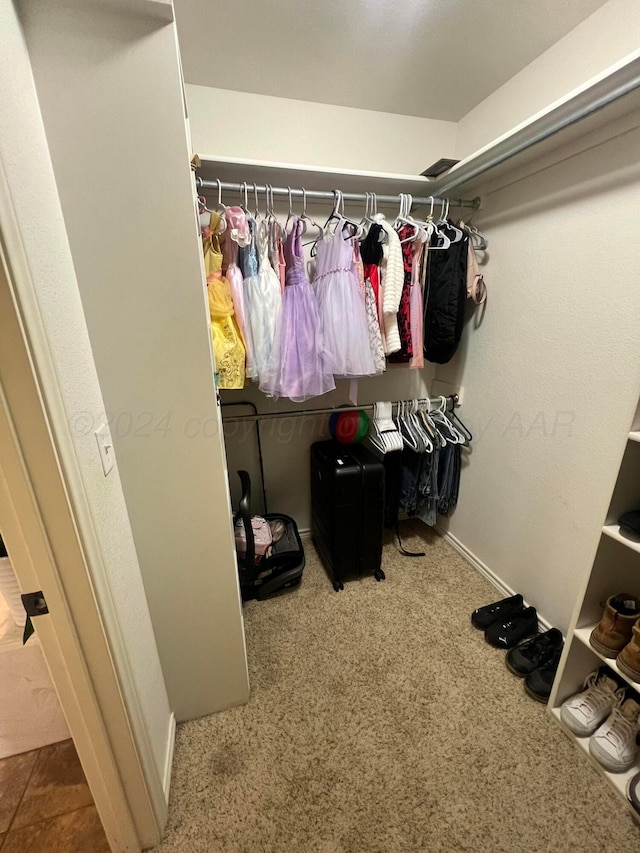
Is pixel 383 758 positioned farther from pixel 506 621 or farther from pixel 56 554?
pixel 56 554

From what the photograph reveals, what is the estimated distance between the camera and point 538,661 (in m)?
1.40

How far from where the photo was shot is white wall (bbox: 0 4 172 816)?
1.86 feet

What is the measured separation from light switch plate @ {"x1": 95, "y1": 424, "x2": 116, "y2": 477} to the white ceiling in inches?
56.3

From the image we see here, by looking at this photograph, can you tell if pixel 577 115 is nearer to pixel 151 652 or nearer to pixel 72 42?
pixel 72 42

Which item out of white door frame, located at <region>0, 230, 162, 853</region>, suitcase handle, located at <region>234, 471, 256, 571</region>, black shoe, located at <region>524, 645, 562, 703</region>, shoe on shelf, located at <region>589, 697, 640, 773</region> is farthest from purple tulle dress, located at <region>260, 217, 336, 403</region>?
shoe on shelf, located at <region>589, 697, 640, 773</region>

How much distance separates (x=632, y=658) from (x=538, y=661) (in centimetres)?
50

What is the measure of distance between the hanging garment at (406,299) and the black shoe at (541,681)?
142cm

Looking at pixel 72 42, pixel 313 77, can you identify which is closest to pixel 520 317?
pixel 313 77

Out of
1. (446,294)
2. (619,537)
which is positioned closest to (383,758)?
(619,537)

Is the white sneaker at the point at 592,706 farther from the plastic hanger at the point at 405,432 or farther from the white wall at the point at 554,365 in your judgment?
the plastic hanger at the point at 405,432

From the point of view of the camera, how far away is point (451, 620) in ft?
5.42

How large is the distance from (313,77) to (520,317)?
1385mm

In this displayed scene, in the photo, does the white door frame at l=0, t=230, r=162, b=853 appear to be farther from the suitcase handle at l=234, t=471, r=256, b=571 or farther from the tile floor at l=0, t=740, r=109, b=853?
the suitcase handle at l=234, t=471, r=256, b=571

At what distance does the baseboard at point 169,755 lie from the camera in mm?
1025
